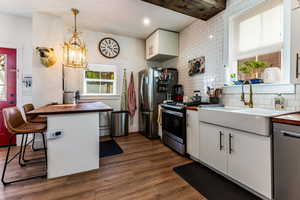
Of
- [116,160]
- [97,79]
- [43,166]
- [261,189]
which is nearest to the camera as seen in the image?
[261,189]

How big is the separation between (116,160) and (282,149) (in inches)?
84.3

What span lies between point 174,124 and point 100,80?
2368 mm

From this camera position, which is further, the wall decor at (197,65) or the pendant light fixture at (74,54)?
the wall decor at (197,65)

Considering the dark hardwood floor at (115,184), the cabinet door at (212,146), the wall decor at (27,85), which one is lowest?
the dark hardwood floor at (115,184)

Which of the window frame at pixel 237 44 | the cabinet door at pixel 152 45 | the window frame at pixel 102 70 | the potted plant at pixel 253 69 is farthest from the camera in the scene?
the window frame at pixel 102 70

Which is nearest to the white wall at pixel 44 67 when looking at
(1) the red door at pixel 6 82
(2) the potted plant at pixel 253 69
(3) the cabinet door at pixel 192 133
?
(1) the red door at pixel 6 82

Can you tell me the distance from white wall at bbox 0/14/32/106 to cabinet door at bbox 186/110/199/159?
336 centimetres

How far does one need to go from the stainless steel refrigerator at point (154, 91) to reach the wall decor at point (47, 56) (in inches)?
79.4

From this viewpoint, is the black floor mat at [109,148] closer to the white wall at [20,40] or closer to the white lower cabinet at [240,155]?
the white lower cabinet at [240,155]

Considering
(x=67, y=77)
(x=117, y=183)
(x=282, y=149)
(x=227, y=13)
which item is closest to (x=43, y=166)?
(x=117, y=183)

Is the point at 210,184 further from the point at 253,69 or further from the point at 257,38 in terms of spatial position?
the point at 257,38

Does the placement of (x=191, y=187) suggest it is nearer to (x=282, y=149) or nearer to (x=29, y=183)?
(x=282, y=149)

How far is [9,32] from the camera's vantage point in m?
2.94

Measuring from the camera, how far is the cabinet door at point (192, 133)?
2.25 metres
